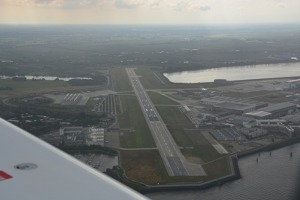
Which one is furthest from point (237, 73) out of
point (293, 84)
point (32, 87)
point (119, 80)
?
point (32, 87)

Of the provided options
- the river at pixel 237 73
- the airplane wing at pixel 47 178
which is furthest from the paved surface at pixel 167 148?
the river at pixel 237 73

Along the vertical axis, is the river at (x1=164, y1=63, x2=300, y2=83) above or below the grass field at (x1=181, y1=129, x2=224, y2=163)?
below

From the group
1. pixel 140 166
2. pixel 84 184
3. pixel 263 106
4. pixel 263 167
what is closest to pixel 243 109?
pixel 263 106

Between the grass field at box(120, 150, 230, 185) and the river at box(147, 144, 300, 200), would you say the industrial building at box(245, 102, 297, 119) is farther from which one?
the grass field at box(120, 150, 230, 185)

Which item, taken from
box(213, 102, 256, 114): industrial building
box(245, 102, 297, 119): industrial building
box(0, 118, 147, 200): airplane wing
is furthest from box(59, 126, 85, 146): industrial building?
box(0, 118, 147, 200): airplane wing

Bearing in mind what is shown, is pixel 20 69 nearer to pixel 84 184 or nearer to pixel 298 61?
pixel 298 61

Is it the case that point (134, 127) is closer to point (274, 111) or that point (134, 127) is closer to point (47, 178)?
point (274, 111)
